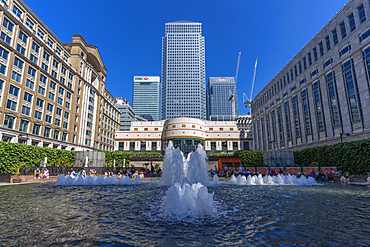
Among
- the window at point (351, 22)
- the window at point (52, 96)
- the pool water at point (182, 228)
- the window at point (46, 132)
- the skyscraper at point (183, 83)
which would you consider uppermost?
the skyscraper at point (183, 83)

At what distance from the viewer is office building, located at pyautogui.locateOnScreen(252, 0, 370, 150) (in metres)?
31.5

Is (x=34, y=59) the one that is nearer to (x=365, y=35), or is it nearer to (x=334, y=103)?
(x=334, y=103)

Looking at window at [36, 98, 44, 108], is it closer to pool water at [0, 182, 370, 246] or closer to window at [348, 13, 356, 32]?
pool water at [0, 182, 370, 246]

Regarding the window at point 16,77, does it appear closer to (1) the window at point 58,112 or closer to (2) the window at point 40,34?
(1) the window at point 58,112

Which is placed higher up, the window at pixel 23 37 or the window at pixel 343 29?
the window at pixel 23 37

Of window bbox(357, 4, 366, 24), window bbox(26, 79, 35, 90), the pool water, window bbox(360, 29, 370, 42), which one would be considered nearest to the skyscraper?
window bbox(26, 79, 35, 90)

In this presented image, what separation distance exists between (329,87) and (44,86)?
2482 inches

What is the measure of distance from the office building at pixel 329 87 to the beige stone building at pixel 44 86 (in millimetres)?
61119

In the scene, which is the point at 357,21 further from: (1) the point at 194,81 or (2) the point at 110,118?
(1) the point at 194,81

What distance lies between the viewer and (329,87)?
38406 millimetres

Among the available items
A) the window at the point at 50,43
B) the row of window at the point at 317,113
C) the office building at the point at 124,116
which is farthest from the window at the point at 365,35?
the office building at the point at 124,116

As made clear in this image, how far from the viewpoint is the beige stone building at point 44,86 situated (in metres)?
36.7

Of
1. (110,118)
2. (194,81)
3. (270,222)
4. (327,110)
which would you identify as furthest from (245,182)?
(194,81)

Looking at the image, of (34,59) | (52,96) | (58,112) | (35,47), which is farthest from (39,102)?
(35,47)
